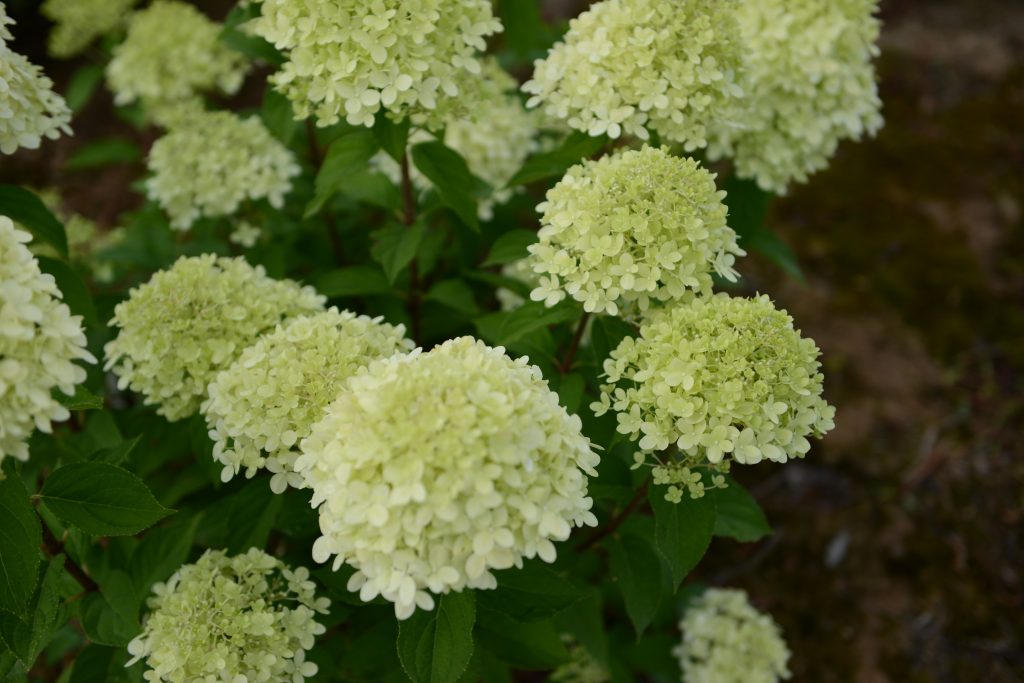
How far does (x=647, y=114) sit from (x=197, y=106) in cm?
234

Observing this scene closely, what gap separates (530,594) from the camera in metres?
2.55

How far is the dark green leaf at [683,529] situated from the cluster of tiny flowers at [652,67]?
1.21 metres

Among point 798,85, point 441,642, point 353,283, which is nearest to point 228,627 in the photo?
point 441,642

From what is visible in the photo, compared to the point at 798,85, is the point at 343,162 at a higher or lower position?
lower

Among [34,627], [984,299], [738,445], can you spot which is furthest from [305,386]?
[984,299]

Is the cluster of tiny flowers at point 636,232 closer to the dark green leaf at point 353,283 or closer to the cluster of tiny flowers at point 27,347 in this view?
the dark green leaf at point 353,283

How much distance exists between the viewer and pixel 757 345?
2301 millimetres

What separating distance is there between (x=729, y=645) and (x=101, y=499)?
2.62m

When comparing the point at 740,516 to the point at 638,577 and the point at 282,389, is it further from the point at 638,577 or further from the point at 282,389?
the point at 282,389

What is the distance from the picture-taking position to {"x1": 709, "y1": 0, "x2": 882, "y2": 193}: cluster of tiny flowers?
3385 mm

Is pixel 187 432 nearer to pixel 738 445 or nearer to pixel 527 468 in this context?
pixel 527 468

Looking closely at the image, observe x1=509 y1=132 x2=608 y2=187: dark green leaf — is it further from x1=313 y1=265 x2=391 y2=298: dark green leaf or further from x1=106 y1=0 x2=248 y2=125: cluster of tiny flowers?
x1=106 y1=0 x2=248 y2=125: cluster of tiny flowers

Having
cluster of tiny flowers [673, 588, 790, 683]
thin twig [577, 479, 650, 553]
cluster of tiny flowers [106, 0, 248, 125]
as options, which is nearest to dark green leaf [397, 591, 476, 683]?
thin twig [577, 479, 650, 553]

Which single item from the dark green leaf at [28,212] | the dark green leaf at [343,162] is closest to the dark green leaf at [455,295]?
Answer: the dark green leaf at [343,162]
